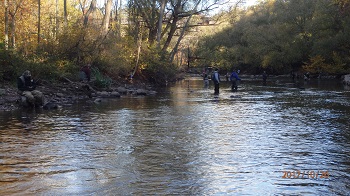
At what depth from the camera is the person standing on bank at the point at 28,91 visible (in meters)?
20.4

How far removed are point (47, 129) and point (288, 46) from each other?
57.2 m

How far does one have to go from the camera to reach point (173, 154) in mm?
10086

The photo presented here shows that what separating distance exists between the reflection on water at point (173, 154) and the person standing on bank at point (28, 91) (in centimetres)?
260

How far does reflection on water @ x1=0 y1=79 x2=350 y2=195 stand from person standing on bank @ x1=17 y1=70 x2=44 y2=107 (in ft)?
8.52

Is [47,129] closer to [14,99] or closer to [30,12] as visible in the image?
[14,99]

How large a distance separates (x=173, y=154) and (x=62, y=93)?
55.6 ft

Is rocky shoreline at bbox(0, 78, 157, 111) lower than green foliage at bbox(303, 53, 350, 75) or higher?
lower

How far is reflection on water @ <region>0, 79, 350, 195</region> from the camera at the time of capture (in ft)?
24.5

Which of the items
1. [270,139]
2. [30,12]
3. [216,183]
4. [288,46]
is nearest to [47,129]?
[270,139]

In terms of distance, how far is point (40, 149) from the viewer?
10.6m

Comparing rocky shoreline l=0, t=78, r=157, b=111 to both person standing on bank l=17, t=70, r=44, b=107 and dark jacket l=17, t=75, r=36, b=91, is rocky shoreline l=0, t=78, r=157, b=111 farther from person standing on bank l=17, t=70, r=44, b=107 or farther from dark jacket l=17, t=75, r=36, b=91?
dark jacket l=17, t=75, r=36, b=91

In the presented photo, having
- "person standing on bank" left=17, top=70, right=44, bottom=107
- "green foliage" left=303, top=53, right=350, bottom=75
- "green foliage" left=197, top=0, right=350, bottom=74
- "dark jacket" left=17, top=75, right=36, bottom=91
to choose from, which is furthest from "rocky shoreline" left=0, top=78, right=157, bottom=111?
"green foliage" left=303, top=53, right=350, bottom=75

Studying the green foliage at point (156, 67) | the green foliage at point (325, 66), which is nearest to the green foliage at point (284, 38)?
the green foliage at point (325, 66)

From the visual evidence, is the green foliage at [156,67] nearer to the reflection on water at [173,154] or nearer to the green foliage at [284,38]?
the green foliage at [284,38]
